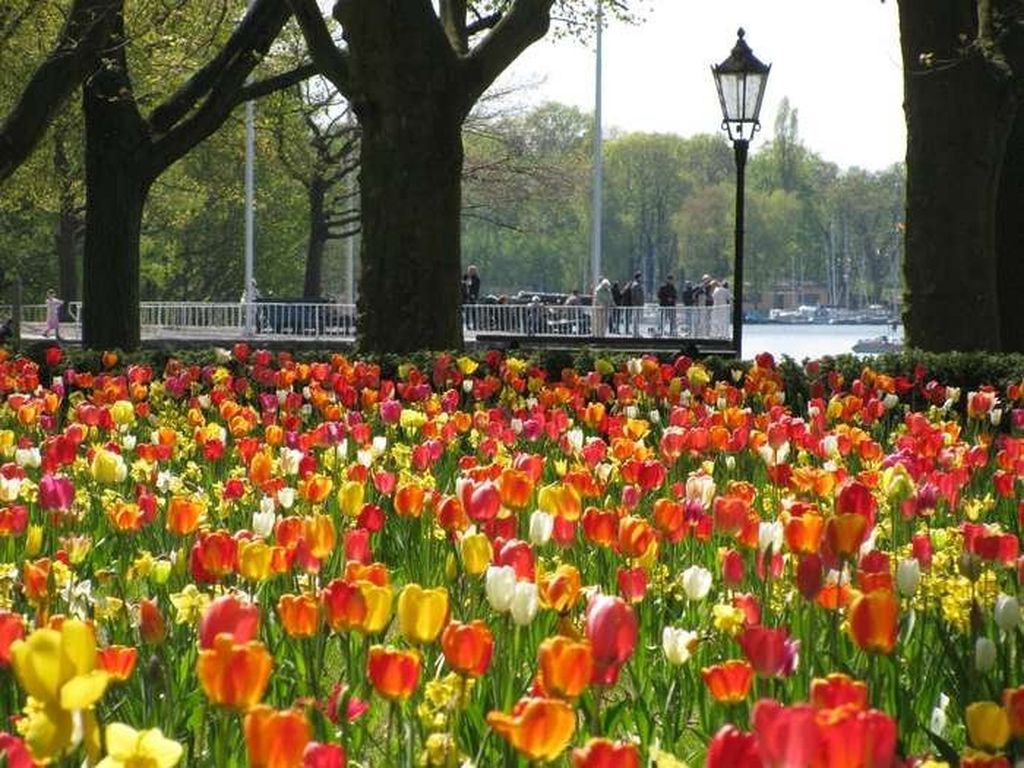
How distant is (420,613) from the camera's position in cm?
280

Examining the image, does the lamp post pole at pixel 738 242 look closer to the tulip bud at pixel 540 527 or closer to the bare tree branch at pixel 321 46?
the bare tree branch at pixel 321 46

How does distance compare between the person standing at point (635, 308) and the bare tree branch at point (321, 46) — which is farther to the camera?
the person standing at point (635, 308)

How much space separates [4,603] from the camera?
3.84 metres

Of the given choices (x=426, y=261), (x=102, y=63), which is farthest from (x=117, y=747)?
(x=102, y=63)

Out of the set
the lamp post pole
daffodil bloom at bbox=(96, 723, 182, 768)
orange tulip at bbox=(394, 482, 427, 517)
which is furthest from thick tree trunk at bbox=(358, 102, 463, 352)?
daffodil bloom at bbox=(96, 723, 182, 768)

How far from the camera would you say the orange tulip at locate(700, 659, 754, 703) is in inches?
112

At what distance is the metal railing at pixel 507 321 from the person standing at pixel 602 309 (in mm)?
20

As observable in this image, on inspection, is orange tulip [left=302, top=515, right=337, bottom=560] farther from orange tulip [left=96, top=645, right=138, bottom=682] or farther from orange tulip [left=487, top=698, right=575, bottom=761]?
orange tulip [left=487, top=698, right=575, bottom=761]

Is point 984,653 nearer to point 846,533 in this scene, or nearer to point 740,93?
point 846,533

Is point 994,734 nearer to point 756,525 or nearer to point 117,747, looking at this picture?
point 117,747

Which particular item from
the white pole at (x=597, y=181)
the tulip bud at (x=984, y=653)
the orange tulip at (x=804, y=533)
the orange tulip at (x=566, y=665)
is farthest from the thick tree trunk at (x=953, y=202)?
the white pole at (x=597, y=181)

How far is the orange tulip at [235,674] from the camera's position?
7.86 feet

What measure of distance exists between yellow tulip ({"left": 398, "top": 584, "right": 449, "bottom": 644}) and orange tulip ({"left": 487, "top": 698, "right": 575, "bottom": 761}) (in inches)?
26.6

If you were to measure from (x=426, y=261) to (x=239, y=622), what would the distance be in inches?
473
